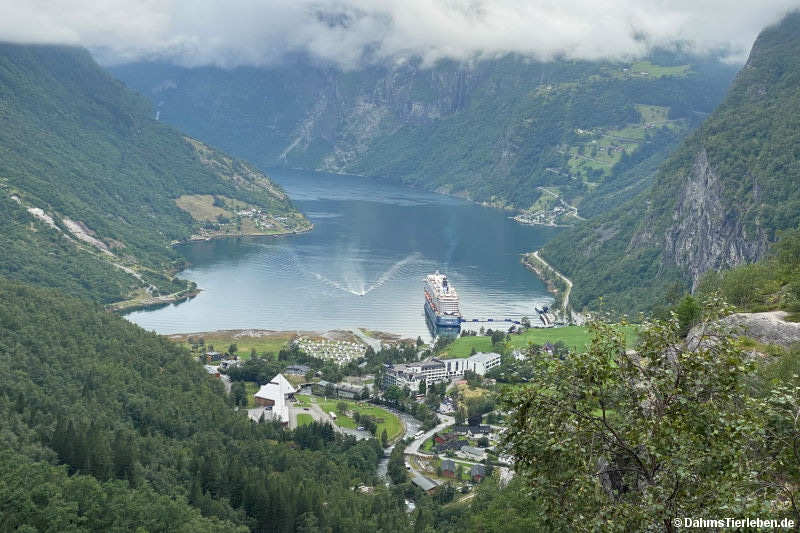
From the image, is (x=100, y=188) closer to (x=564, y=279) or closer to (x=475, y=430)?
(x=564, y=279)

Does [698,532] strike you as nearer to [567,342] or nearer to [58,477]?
[58,477]

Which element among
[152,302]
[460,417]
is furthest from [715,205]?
[152,302]

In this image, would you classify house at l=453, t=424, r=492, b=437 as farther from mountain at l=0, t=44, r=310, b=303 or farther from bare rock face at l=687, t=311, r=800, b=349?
mountain at l=0, t=44, r=310, b=303

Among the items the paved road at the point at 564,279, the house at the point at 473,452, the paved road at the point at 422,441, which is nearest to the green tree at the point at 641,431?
the paved road at the point at 422,441

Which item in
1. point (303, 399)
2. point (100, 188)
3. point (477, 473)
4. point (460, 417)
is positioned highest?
point (100, 188)

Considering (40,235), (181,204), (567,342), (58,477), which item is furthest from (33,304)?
(181,204)

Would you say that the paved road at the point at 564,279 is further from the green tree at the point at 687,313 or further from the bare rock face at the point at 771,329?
the bare rock face at the point at 771,329
